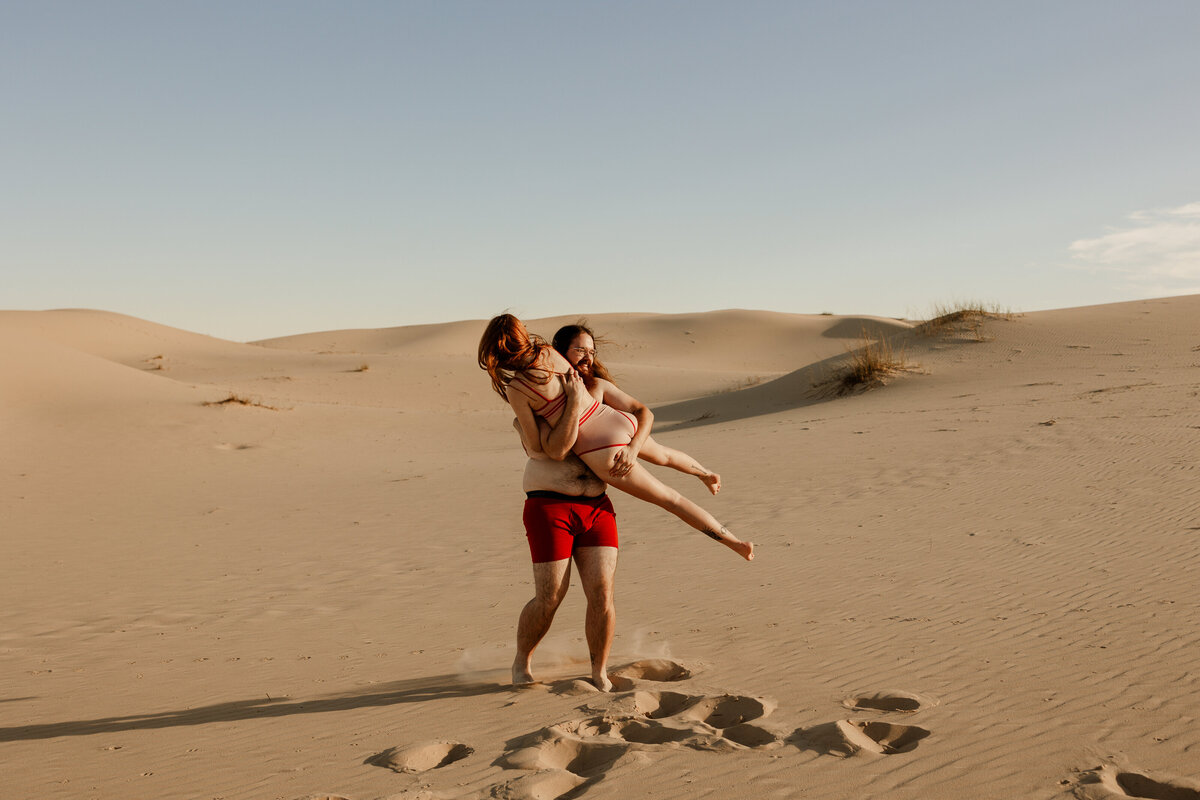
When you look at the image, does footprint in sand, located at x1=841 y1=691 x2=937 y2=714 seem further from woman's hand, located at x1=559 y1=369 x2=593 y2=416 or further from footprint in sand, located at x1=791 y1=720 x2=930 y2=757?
woman's hand, located at x1=559 y1=369 x2=593 y2=416

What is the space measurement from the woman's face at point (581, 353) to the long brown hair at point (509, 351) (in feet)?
0.80

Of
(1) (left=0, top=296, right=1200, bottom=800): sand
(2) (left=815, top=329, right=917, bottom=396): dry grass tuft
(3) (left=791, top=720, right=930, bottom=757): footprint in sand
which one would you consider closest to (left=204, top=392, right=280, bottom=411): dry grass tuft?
(1) (left=0, top=296, right=1200, bottom=800): sand

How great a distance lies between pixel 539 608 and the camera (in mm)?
4426

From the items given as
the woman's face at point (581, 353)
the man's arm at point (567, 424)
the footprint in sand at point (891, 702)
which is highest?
the woman's face at point (581, 353)

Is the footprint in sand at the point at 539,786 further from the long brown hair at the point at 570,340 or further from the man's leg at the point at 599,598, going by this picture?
the long brown hair at the point at 570,340

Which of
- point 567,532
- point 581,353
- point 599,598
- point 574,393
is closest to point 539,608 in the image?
point 599,598

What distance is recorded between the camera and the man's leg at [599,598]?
4.45 metres

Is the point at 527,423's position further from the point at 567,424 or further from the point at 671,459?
the point at 671,459

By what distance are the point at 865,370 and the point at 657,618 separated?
15420 mm

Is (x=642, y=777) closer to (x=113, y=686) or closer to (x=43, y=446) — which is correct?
(x=113, y=686)

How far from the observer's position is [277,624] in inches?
256

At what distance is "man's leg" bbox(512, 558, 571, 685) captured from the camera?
435 centimetres

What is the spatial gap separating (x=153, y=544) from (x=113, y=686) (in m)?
5.11

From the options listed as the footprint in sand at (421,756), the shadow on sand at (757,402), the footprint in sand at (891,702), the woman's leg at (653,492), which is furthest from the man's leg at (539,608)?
the shadow on sand at (757,402)
